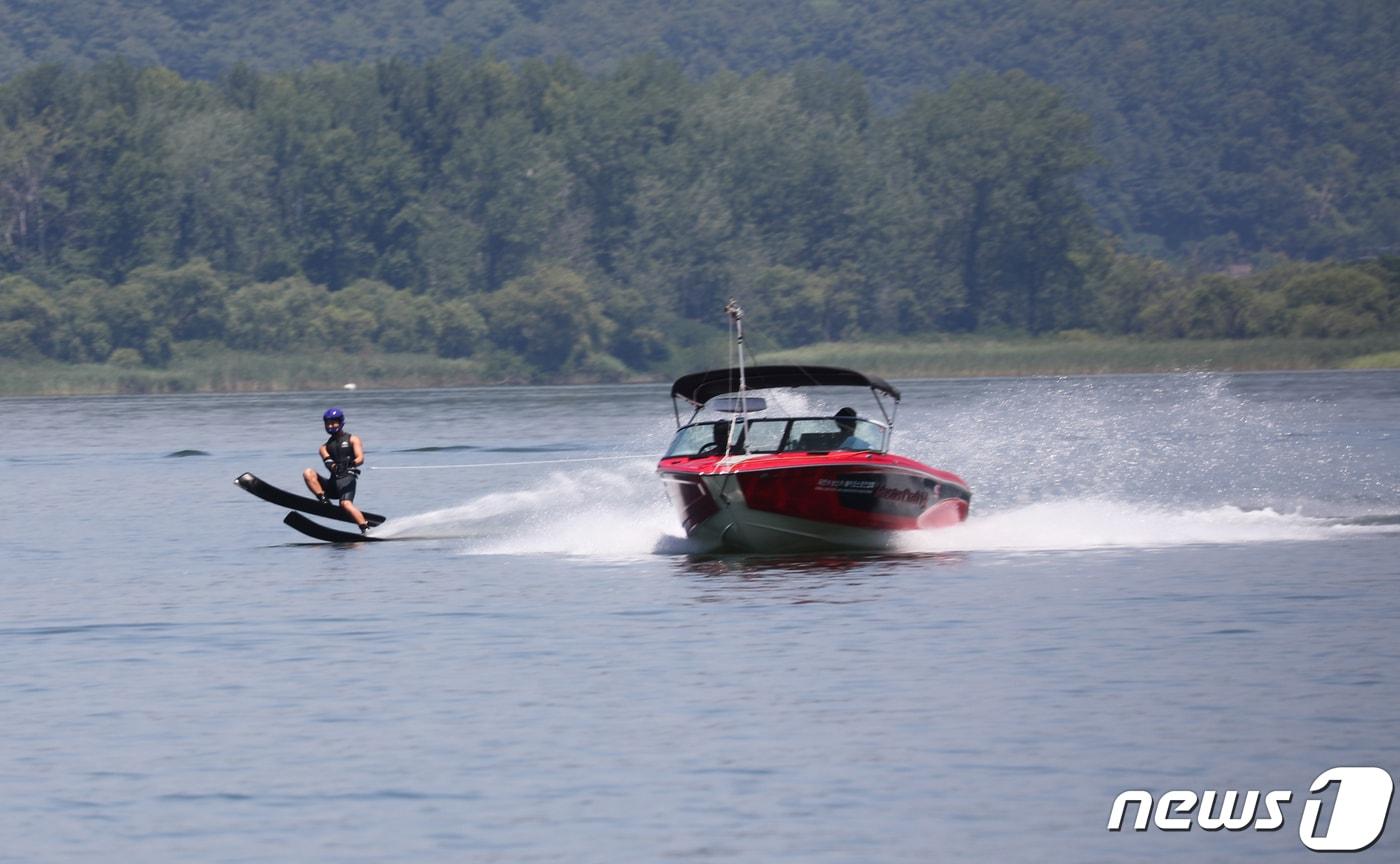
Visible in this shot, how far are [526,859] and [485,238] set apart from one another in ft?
482

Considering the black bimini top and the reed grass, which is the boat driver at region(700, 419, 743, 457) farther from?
the reed grass

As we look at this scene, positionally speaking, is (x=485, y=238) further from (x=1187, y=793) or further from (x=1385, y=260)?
(x=1187, y=793)

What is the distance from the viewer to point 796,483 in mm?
28359

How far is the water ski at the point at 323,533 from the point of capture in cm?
3338

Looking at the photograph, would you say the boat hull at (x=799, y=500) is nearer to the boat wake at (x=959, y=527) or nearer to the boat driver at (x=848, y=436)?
the boat driver at (x=848, y=436)

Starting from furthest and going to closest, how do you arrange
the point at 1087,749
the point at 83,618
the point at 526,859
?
the point at 83,618
the point at 1087,749
the point at 526,859

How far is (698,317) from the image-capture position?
158m

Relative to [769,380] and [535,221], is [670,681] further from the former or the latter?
[535,221]

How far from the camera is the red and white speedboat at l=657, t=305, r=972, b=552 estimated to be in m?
28.4

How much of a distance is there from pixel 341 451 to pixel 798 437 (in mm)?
5919

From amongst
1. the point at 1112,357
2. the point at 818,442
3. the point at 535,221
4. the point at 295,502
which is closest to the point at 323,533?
the point at 295,502

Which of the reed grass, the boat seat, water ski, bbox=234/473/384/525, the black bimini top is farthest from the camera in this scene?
the reed grass

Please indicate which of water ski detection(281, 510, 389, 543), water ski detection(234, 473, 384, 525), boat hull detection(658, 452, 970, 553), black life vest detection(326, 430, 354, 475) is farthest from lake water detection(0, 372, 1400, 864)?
black life vest detection(326, 430, 354, 475)

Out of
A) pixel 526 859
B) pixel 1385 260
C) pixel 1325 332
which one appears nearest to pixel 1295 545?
pixel 526 859
